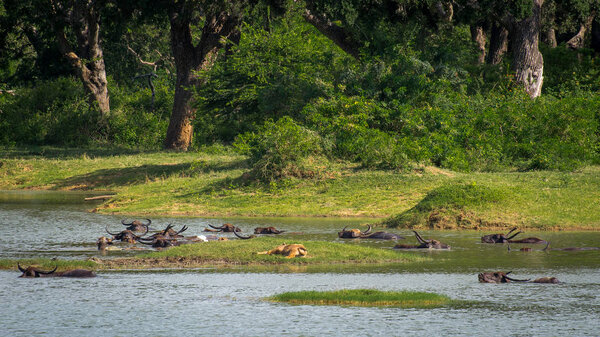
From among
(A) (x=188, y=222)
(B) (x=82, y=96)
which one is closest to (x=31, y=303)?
(A) (x=188, y=222)

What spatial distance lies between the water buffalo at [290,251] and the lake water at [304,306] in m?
0.90

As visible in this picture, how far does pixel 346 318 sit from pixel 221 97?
23967mm

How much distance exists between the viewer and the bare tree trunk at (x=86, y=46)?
42656 millimetres

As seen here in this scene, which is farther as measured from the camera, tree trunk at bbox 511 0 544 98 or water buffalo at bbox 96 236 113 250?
tree trunk at bbox 511 0 544 98

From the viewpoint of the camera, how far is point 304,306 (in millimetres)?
11453

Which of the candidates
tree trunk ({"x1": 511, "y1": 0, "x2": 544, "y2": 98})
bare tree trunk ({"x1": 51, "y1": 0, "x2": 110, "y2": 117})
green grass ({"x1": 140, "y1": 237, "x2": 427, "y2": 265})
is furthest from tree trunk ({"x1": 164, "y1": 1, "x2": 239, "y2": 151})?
green grass ({"x1": 140, "y1": 237, "x2": 427, "y2": 265})

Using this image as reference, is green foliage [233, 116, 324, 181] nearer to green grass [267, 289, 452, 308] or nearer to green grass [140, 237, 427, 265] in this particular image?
green grass [140, 237, 427, 265]

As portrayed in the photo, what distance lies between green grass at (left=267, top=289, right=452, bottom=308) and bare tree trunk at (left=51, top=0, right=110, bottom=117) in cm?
3297

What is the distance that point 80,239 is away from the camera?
62.2 feet

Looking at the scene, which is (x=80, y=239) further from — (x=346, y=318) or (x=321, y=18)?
(x=321, y=18)

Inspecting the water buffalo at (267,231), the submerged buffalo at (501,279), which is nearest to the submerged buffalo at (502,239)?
the water buffalo at (267,231)

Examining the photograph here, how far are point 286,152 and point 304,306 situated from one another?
1531 centimetres

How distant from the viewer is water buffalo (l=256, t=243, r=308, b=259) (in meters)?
15.5

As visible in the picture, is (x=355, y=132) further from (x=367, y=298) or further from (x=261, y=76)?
(x=367, y=298)
